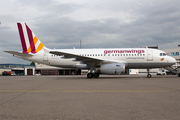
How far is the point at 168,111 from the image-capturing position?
4.13 m

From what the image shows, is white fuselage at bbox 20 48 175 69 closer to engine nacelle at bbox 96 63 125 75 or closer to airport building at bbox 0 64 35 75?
engine nacelle at bbox 96 63 125 75

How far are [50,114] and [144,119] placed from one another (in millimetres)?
2237

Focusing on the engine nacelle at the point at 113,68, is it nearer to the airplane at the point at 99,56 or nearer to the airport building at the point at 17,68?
the airplane at the point at 99,56

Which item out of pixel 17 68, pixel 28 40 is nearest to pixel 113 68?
pixel 28 40

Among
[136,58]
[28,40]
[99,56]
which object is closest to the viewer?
[136,58]

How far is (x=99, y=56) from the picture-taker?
20.3m

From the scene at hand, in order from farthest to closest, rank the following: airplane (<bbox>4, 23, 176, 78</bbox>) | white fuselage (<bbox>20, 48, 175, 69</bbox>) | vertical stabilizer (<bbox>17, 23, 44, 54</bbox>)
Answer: vertical stabilizer (<bbox>17, 23, 44, 54</bbox>)
white fuselage (<bbox>20, 48, 175, 69</bbox>)
airplane (<bbox>4, 23, 176, 78</bbox>)

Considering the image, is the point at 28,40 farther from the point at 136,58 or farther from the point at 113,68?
the point at 136,58

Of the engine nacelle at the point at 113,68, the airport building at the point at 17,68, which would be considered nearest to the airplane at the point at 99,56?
the engine nacelle at the point at 113,68

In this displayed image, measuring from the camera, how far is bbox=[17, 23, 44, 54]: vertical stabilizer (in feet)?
69.5

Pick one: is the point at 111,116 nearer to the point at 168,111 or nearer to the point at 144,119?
the point at 144,119

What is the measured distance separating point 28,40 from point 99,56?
9.86 meters

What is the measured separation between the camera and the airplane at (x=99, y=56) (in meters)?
18.1

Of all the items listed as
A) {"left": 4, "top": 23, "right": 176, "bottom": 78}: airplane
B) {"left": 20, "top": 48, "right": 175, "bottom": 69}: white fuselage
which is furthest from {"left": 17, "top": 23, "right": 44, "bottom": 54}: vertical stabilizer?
{"left": 20, "top": 48, "right": 175, "bottom": 69}: white fuselage
